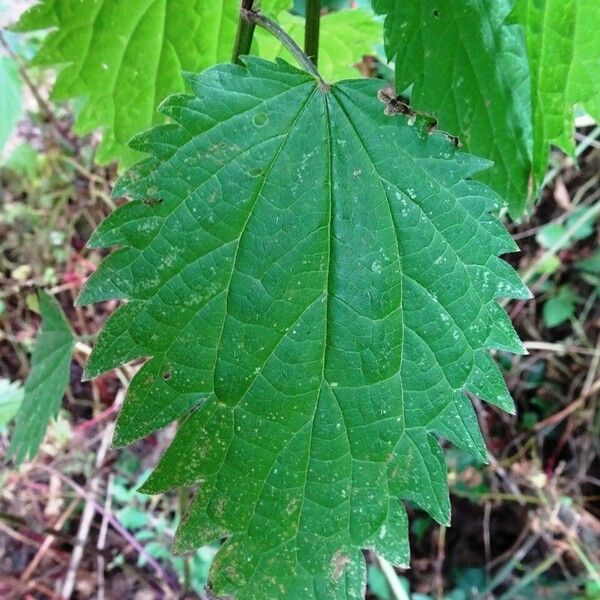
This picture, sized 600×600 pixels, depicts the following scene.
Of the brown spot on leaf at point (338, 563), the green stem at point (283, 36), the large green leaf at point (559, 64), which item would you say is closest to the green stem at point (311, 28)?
the green stem at point (283, 36)

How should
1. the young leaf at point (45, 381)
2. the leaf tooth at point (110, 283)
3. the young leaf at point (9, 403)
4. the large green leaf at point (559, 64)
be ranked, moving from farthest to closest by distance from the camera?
the young leaf at point (9, 403) → the young leaf at point (45, 381) → the large green leaf at point (559, 64) → the leaf tooth at point (110, 283)

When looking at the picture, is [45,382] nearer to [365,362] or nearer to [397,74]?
[365,362]

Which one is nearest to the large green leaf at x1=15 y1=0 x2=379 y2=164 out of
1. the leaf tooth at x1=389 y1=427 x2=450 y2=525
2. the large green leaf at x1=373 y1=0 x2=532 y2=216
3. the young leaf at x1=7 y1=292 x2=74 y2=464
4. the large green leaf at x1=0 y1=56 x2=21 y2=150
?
the large green leaf at x1=373 y1=0 x2=532 y2=216

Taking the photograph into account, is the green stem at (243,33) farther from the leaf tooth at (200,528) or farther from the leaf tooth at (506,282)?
the leaf tooth at (200,528)

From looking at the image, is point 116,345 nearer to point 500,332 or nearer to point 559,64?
point 500,332

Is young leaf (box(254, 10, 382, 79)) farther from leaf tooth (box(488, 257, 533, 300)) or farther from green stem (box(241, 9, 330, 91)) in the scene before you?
leaf tooth (box(488, 257, 533, 300))
